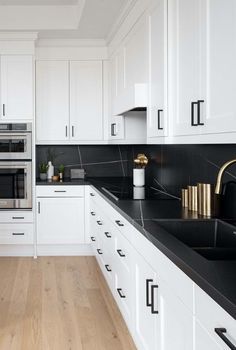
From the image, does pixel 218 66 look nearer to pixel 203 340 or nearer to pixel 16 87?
pixel 203 340

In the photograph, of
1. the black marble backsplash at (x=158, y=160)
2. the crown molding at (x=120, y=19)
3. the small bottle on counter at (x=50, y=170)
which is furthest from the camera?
the small bottle on counter at (x=50, y=170)

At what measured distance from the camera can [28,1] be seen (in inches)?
197

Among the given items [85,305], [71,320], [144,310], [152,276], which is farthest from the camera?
[85,305]

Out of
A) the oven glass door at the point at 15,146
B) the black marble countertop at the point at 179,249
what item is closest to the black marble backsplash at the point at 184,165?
the black marble countertop at the point at 179,249

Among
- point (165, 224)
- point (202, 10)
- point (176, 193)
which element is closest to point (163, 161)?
point (176, 193)

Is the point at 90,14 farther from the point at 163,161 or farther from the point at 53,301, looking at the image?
the point at 53,301

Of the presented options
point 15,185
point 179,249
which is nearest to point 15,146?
A: point 15,185

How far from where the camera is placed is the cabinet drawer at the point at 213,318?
49.6 inches

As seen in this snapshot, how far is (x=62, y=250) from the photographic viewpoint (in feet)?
18.5

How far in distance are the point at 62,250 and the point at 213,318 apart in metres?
4.39

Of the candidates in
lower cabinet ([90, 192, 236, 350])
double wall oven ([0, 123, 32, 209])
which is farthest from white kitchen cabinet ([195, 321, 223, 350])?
double wall oven ([0, 123, 32, 209])

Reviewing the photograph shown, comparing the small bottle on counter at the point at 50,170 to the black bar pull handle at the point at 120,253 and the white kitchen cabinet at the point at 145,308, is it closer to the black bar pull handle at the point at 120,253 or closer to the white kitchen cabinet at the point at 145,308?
the black bar pull handle at the point at 120,253

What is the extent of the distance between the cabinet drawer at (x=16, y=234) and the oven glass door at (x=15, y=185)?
22 cm

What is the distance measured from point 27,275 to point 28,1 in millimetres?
2704
